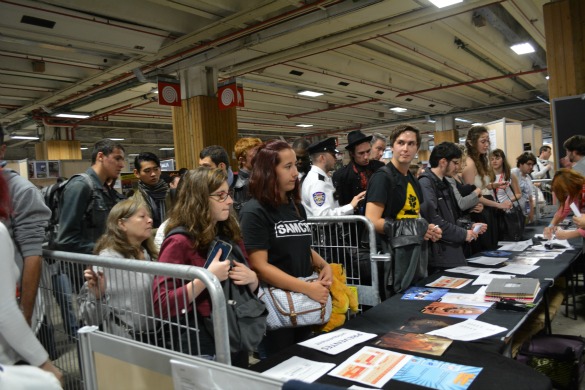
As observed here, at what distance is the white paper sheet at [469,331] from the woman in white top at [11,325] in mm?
1472

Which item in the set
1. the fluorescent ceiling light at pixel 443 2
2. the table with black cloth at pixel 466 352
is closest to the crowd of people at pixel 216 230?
the table with black cloth at pixel 466 352

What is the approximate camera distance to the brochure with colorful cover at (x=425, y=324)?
191 centimetres

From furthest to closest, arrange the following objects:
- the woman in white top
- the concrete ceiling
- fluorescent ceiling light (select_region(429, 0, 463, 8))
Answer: the concrete ceiling, fluorescent ceiling light (select_region(429, 0, 463, 8)), the woman in white top

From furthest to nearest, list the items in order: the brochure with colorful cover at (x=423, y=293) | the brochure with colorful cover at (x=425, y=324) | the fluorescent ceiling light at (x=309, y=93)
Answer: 1. the fluorescent ceiling light at (x=309, y=93)
2. the brochure with colorful cover at (x=423, y=293)
3. the brochure with colorful cover at (x=425, y=324)

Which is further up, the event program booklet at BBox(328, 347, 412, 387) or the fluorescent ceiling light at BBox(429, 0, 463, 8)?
the fluorescent ceiling light at BBox(429, 0, 463, 8)

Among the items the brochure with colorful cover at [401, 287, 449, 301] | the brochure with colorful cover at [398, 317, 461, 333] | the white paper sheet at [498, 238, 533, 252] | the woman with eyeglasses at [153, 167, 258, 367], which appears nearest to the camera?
the woman with eyeglasses at [153, 167, 258, 367]

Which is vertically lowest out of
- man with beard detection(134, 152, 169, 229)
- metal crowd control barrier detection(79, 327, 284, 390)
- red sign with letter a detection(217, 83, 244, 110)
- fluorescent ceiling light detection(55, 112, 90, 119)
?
metal crowd control barrier detection(79, 327, 284, 390)

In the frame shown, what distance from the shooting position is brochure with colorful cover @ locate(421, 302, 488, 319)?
2.07 m

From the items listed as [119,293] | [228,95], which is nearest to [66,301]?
[119,293]

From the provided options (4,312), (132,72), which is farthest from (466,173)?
(132,72)

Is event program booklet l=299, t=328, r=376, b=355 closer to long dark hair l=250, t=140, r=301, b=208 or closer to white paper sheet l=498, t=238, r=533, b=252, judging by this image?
long dark hair l=250, t=140, r=301, b=208

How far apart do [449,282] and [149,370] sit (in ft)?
6.94

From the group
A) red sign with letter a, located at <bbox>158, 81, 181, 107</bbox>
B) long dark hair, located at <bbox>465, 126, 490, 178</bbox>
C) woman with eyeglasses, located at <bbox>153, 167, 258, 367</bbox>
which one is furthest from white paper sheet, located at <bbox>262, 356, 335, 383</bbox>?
red sign with letter a, located at <bbox>158, 81, 181, 107</bbox>

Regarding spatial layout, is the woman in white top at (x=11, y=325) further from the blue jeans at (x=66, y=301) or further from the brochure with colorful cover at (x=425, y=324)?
the brochure with colorful cover at (x=425, y=324)
